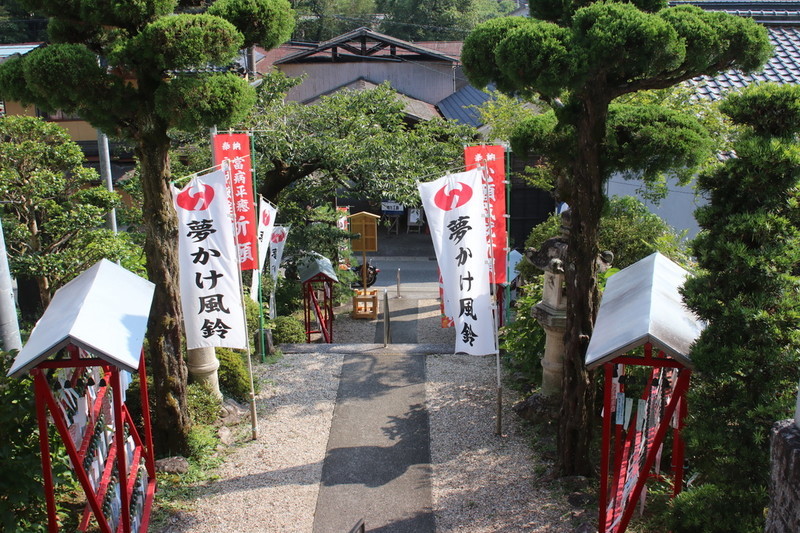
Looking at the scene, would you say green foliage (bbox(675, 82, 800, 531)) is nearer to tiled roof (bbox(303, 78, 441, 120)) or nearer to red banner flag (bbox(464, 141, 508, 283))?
red banner flag (bbox(464, 141, 508, 283))

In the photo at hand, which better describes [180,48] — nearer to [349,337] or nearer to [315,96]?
[349,337]

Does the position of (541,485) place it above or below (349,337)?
→ above

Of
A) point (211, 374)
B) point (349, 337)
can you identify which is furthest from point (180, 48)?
point (349, 337)

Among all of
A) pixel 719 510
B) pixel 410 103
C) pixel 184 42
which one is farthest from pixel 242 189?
pixel 410 103

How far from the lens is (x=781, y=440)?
2307mm

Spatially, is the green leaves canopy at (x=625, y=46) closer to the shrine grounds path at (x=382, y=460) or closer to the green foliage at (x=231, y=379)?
the shrine grounds path at (x=382, y=460)

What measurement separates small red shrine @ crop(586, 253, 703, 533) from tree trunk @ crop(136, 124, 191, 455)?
464 centimetres

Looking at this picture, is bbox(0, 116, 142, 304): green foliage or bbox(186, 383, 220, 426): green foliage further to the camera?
bbox(0, 116, 142, 304): green foliage

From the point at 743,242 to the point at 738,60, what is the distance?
236 cm

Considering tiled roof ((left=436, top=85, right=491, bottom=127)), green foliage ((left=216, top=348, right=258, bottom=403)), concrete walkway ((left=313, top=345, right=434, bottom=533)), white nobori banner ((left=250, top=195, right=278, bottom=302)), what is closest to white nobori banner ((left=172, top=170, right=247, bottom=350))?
green foliage ((left=216, top=348, right=258, bottom=403))

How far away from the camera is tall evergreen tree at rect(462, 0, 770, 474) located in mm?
5531

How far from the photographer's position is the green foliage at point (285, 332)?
12.3 metres

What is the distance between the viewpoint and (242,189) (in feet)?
30.5

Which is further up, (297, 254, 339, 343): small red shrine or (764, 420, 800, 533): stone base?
(764, 420, 800, 533): stone base
